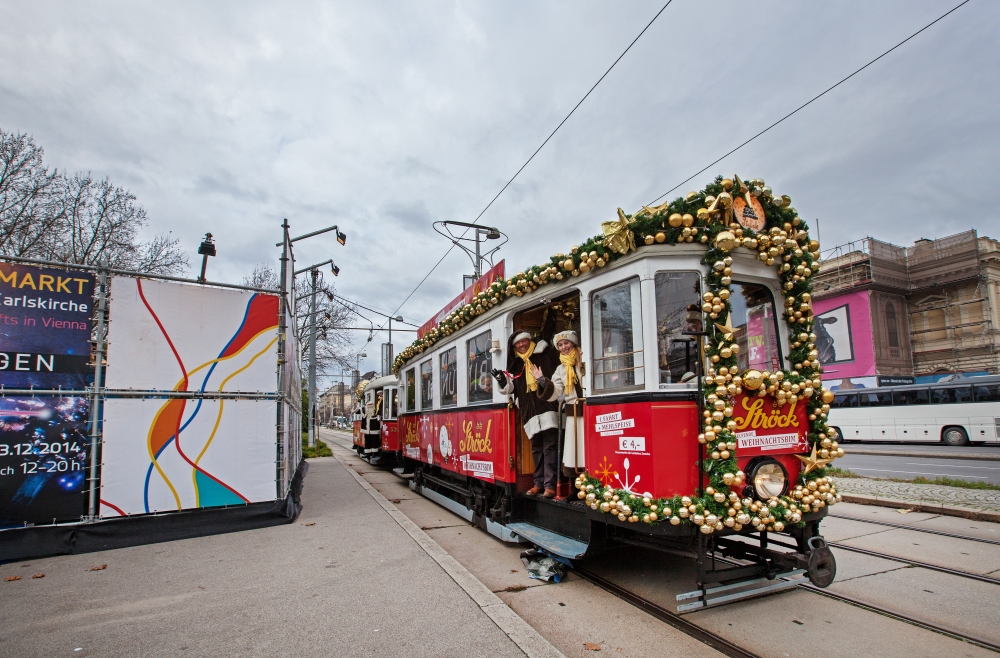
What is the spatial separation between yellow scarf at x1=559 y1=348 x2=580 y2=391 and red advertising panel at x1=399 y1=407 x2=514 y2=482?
1131 millimetres

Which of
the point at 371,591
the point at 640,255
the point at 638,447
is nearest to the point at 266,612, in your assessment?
the point at 371,591

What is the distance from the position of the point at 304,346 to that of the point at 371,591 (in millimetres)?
28173

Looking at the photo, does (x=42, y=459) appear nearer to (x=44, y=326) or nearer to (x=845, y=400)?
(x=44, y=326)

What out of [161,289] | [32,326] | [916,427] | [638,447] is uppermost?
[161,289]

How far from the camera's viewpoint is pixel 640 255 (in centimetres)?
468

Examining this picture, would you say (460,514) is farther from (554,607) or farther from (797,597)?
(797,597)

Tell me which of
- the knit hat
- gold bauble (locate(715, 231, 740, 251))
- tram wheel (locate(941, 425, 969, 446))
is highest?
gold bauble (locate(715, 231, 740, 251))

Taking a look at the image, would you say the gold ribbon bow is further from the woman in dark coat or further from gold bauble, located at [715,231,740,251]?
the woman in dark coat

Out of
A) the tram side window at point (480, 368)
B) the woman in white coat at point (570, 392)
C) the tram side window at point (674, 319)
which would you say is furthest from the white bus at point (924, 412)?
the tram side window at point (674, 319)

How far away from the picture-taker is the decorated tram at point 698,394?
14.1 feet

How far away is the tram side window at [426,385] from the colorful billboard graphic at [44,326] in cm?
511

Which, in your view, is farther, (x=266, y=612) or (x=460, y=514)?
(x=460, y=514)

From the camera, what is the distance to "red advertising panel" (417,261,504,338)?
748 cm

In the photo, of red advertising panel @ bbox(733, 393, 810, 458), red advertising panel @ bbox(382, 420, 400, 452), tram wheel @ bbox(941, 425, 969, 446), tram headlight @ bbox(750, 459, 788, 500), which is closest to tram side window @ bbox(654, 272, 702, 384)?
red advertising panel @ bbox(733, 393, 810, 458)
